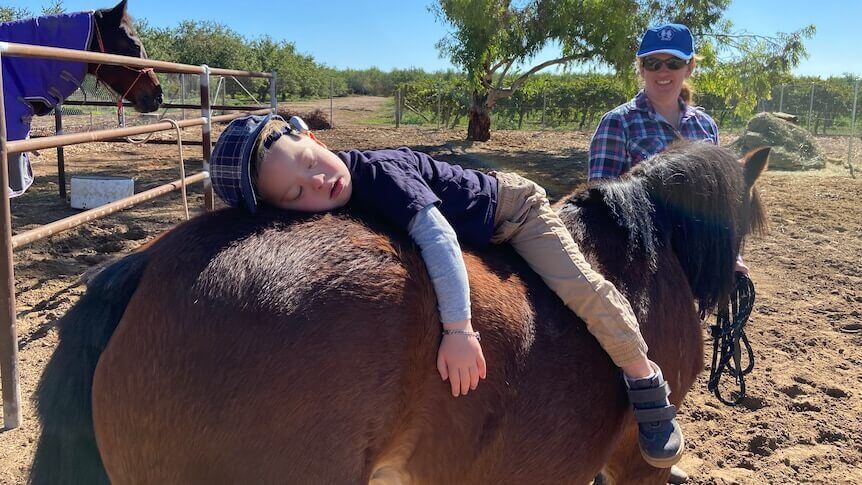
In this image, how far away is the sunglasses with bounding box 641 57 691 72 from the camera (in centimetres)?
293

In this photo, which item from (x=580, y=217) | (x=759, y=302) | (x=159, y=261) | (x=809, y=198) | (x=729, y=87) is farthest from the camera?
(x=729, y=87)

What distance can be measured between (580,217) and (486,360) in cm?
84

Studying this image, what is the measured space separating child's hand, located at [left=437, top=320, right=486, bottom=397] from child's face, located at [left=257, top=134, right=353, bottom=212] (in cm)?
49

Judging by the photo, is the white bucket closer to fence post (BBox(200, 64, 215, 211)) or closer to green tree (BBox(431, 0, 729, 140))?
fence post (BBox(200, 64, 215, 211))

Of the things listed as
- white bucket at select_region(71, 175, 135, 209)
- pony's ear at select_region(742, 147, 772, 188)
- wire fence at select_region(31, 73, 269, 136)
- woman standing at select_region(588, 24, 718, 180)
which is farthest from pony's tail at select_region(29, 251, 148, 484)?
white bucket at select_region(71, 175, 135, 209)

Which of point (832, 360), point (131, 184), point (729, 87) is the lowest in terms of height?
point (832, 360)

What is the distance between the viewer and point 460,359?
4.93ft

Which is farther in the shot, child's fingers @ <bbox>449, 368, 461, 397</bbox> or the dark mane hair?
the dark mane hair

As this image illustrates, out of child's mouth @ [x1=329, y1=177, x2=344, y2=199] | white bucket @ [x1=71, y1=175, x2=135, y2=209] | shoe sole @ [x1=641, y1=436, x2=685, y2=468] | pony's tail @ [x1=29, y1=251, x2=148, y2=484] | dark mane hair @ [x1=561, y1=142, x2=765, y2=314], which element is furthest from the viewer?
white bucket @ [x1=71, y1=175, x2=135, y2=209]

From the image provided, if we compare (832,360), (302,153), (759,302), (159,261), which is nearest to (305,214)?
(302,153)

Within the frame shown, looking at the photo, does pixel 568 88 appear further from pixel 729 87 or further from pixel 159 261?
pixel 159 261

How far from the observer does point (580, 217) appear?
2.24 m

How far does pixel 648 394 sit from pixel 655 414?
8 cm

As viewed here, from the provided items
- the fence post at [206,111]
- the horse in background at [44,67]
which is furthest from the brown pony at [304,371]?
the fence post at [206,111]
